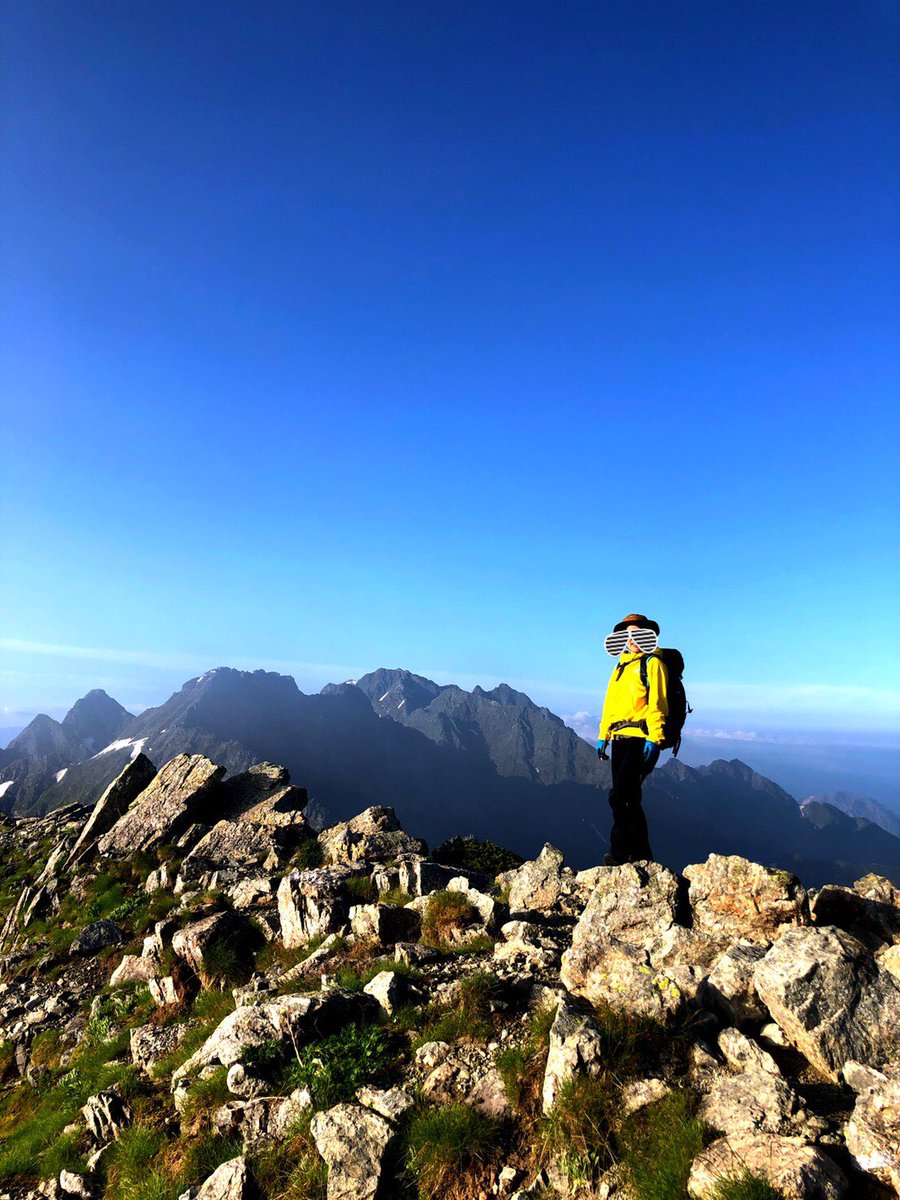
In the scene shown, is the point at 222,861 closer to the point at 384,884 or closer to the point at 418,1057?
the point at 384,884

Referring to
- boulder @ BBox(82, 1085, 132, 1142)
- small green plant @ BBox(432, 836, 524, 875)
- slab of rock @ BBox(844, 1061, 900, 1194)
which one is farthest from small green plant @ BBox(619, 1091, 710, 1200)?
small green plant @ BBox(432, 836, 524, 875)

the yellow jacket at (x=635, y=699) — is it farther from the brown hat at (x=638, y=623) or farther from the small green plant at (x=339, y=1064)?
the small green plant at (x=339, y=1064)

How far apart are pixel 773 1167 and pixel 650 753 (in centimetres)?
774

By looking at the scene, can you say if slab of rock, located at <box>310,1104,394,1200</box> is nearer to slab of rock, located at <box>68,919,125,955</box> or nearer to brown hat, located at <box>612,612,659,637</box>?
brown hat, located at <box>612,612,659,637</box>

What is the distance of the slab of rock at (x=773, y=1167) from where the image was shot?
4.95 metres

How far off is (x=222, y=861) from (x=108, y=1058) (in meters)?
10.2

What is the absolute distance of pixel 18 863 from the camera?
107 ft

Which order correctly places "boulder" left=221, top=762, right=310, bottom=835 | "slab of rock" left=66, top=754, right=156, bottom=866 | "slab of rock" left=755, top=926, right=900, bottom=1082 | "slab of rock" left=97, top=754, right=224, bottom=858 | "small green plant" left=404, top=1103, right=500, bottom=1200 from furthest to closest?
"slab of rock" left=66, top=754, right=156, bottom=866 → "slab of rock" left=97, top=754, right=224, bottom=858 → "boulder" left=221, top=762, right=310, bottom=835 → "slab of rock" left=755, top=926, right=900, bottom=1082 → "small green plant" left=404, top=1103, right=500, bottom=1200

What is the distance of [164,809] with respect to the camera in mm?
27625

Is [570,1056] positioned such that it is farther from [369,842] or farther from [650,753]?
[369,842]

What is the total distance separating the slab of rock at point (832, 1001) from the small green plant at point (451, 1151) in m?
3.81

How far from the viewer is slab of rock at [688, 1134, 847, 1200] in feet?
16.3

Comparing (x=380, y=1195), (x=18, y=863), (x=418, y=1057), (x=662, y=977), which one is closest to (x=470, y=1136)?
(x=380, y=1195)

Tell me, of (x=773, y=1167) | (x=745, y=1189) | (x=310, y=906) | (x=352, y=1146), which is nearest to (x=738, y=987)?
(x=773, y=1167)
